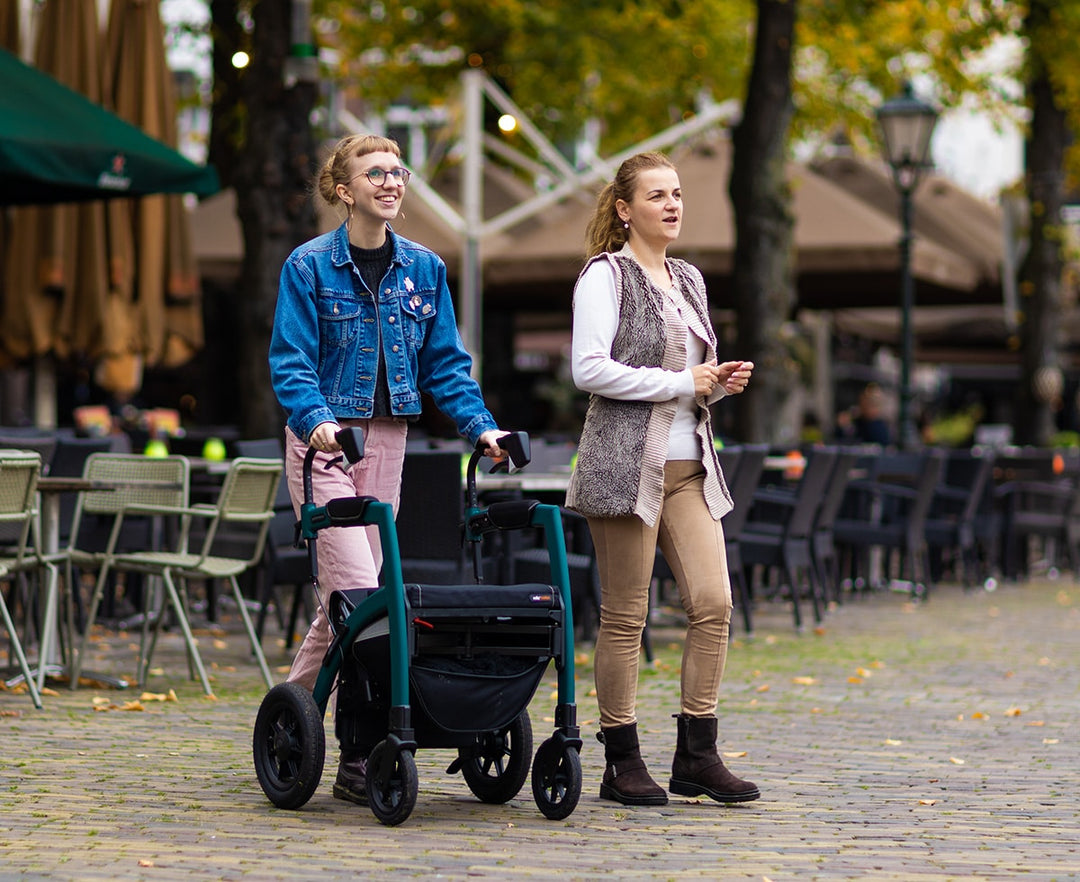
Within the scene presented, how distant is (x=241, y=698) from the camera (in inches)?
325

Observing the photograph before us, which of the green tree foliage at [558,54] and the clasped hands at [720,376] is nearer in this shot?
the clasped hands at [720,376]

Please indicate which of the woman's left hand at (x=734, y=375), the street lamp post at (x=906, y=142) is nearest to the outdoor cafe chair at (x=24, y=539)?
the woman's left hand at (x=734, y=375)

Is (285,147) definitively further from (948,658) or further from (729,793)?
(729,793)

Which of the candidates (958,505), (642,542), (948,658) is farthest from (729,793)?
(958,505)

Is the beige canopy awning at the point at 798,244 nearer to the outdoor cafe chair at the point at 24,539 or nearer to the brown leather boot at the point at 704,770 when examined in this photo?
the outdoor cafe chair at the point at 24,539

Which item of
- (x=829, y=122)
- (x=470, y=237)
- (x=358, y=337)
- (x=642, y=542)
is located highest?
(x=829, y=122)

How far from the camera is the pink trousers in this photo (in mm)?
5652

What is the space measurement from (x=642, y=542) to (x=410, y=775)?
1072mm

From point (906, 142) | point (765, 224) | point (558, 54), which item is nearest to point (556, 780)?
point (765, 224)

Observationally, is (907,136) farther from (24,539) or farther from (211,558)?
(24,539)

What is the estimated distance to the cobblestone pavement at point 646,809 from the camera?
16.2 feet

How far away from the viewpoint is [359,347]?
5668 mm

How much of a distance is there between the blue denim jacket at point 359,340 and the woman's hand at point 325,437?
0.37ft

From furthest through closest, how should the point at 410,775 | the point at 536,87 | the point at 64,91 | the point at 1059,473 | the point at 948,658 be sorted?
the point at 536,87, the point at 1059,473, the point at 64,91, the point at 948,658, the point at 410,775
